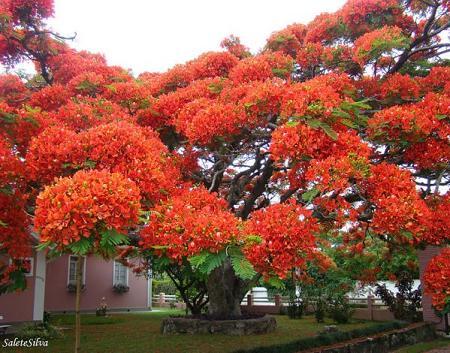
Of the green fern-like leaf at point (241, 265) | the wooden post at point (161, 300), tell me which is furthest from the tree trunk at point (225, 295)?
the wooden post at point (161, 300)

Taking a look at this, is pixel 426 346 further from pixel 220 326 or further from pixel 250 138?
pixel 250 138

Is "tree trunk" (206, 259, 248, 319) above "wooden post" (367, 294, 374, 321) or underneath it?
above

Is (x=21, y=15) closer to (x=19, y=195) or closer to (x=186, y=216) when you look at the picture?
(x=19, y=195)

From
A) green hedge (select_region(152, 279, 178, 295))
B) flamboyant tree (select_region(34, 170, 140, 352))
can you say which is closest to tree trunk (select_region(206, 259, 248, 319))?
flamboyant tree (select_region(34, 170, 140, 352))

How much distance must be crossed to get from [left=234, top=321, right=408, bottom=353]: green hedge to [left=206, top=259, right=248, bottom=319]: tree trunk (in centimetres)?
208

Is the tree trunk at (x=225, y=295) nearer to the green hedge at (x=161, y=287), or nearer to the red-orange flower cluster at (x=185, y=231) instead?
the red-orange flower cluster at (x=185, y=231)

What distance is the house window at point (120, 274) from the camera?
19.9 m

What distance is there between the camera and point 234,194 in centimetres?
1038

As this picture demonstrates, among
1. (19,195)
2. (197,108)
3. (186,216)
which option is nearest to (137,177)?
(186,216)

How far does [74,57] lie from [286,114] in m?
5.67

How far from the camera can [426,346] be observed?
10.9m

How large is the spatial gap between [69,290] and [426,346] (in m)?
12.6

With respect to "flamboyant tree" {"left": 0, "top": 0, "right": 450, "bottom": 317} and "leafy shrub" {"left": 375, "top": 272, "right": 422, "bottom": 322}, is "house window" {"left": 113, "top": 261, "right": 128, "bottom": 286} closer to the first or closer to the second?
"flamboyant tree" {"left": 0, "top": 0, "right": 450, "bottom": 317}

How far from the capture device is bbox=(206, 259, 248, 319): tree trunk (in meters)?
10.6
